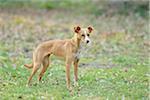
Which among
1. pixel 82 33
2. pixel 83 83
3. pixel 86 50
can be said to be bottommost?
pixel 83 83

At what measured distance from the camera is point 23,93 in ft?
36.1

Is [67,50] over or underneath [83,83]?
over

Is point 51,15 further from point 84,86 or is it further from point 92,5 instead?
point 84,86

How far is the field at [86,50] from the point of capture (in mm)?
11470

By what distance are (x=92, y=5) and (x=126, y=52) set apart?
53.2ft

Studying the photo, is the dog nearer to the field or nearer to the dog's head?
the dog's head

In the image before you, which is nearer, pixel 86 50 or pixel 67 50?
pixel 67 50

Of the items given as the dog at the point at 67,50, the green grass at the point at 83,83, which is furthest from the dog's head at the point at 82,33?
the green grass at the point at 83,83

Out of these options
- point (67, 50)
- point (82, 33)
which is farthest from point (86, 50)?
point (82, 33)

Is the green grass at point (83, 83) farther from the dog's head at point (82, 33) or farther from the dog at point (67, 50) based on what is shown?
the dog's head at point (82, 33)

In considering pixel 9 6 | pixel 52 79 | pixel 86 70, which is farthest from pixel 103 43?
pixel 9 6

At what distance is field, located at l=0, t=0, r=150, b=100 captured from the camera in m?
11.5

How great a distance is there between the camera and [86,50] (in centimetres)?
1909

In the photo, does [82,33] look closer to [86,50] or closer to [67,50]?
[67,50]
